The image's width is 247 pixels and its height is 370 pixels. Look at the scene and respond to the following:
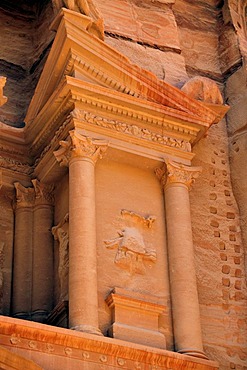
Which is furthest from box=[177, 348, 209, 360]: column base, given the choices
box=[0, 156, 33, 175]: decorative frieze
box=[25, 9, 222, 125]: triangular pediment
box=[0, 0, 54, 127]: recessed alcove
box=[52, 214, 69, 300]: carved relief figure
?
box=[0, 0, 54, 127]: recessed alcove

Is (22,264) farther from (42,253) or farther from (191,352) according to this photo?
(191,352)

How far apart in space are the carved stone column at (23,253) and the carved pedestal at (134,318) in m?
1.45

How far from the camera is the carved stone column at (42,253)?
41.7 ft

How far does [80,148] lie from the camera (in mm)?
12484

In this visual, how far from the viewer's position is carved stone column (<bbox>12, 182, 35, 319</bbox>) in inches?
505

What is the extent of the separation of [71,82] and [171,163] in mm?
1564

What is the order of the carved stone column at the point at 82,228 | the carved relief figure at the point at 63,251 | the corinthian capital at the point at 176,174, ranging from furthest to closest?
the corinthian capital at the point at 176,174
the carved relief figure at the point at 63,251
the carved stone column at the point at 82,228

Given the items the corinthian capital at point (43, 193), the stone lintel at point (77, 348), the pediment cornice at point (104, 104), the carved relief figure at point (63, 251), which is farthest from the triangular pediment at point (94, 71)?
the stone lintel at point (77, 348)

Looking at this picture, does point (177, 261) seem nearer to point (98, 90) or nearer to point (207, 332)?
point (207, 332)

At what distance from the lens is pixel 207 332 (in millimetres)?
12586

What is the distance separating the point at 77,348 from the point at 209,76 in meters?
5.63

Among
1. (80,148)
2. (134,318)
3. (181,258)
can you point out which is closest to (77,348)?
(134,318)

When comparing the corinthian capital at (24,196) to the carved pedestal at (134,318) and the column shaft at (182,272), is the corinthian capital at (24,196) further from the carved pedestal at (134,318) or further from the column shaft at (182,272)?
the carved pedestal at (134,318)

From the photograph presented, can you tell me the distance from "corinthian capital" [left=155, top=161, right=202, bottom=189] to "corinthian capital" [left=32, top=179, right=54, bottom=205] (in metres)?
1.35
